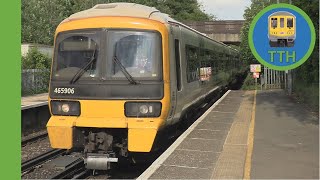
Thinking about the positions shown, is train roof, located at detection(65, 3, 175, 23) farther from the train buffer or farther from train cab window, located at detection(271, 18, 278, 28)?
train cab window, located at detection(271, 18, 278, 28)

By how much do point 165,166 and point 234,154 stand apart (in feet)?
4.60

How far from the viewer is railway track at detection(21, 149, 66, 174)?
9521 mm

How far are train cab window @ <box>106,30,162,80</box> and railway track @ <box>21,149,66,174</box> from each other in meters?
2.99

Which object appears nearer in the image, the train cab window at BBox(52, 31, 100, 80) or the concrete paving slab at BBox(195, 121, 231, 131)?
the train cab window at BBox(52, 31, 100, 80)

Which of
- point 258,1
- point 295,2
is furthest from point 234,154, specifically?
point 258,1

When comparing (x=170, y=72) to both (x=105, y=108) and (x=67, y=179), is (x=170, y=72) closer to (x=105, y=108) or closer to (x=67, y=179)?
(x=105, y=108)

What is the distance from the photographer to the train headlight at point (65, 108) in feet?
26.9

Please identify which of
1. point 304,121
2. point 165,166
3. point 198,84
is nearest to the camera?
point 165,166

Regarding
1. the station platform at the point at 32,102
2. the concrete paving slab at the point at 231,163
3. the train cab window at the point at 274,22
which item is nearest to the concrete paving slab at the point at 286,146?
the concrete paving slab at the point at 231,163

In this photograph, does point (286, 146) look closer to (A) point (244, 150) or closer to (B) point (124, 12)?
(A) point (244, 150)

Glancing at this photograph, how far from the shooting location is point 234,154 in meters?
7.78

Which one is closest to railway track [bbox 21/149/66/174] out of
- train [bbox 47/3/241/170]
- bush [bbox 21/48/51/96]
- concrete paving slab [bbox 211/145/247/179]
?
train [bbox 47/3/241/170]

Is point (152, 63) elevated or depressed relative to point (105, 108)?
elevated

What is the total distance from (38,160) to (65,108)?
97.1 inches
